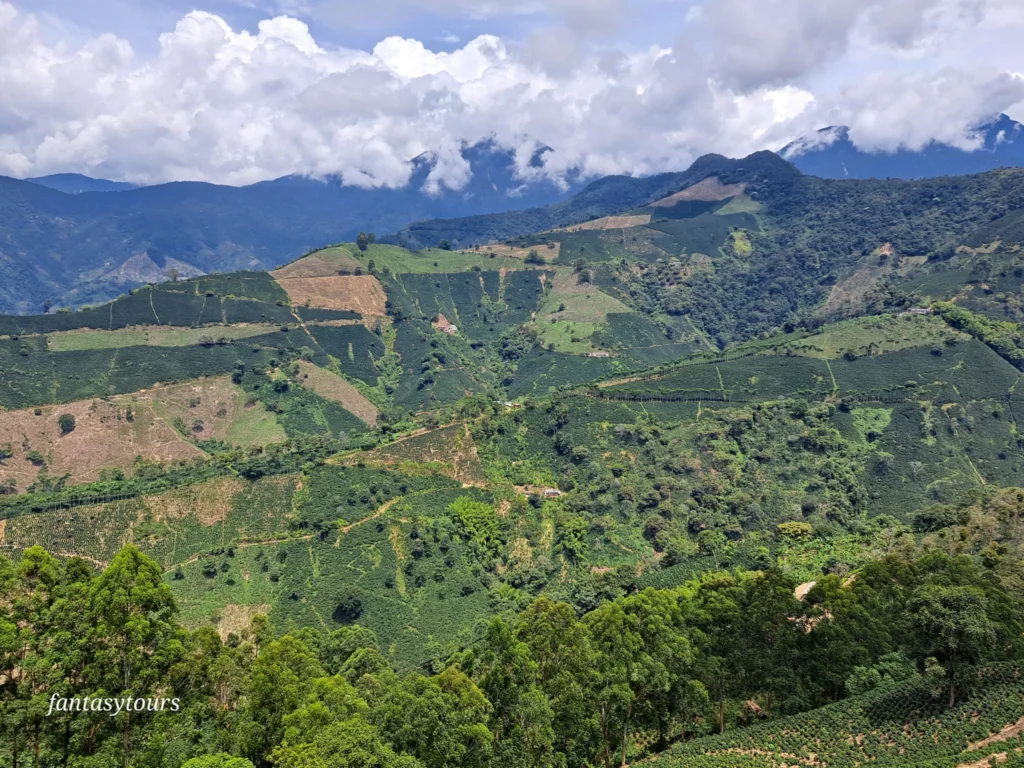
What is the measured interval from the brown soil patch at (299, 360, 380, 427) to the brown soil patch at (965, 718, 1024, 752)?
109712 millimetres

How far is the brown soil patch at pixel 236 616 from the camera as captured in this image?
216 feet

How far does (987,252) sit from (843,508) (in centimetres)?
9908

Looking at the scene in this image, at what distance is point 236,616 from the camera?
67.4 meters

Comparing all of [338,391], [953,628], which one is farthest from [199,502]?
[953,628]

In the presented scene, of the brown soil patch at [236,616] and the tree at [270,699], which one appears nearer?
the tree at [270,699]

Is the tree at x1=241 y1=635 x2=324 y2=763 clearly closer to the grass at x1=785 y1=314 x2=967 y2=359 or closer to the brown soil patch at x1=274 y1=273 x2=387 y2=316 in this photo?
the grass at x1=785 y1=314 x2=967 y2=359

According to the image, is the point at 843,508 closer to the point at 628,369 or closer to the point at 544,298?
the point at 628,369

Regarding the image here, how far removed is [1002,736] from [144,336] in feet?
459

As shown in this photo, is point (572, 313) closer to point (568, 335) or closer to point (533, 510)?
point (568, 335)

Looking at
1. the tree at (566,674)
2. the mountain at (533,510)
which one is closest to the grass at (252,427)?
the mountain at (533,510)

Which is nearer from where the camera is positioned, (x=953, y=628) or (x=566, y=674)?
(x=953, y=628)

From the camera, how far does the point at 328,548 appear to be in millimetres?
76062

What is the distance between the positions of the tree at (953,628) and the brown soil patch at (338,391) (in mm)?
106636

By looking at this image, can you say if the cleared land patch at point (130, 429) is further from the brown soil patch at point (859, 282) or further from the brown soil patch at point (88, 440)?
the brown soil patch at point (859, 282)
